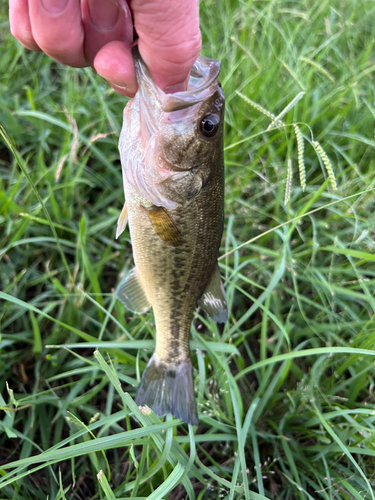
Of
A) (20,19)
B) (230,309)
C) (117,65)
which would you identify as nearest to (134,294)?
(230,309)

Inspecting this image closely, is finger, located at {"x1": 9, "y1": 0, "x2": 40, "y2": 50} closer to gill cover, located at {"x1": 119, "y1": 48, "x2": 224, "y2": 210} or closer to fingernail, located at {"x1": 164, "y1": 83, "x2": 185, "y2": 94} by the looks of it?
gill cover, located at {"x1": 119, "y1": 48, "x2": 224, "y2": 210}

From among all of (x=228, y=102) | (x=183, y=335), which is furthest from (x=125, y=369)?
(x=228, y=102)

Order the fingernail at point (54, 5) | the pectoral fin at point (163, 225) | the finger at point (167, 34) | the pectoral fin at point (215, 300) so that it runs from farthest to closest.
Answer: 1. the pectoral fin at point (215, 300)
2. the pectoral fin at point (163, 225)
3. the fingernail at point (54, 5)
4. the finger at point (167, 34)

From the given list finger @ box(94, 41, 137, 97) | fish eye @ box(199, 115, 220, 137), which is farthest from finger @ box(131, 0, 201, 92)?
fish eye @ box(199, 115, 220, 137)

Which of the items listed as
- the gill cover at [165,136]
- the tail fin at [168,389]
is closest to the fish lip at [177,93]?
the gill cover at [165,136]

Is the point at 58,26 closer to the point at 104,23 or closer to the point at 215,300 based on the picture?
the point at 104,23

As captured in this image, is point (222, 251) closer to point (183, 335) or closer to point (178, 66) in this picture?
point (183, 335)

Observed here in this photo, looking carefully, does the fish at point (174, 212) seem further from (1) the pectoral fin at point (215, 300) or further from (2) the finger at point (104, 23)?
(2) the finger at point (104, 23)
